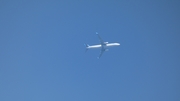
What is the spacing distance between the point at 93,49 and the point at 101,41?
5.87m

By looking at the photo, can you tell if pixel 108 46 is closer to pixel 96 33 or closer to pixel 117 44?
pixel 117 44

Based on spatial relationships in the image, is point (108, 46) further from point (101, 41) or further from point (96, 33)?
point (96, 33)

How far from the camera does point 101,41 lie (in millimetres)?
91625

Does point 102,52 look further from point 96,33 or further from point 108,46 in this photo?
point 96,33

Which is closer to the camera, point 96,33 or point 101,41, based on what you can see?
point 96,33

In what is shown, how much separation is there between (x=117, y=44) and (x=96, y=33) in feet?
34.3

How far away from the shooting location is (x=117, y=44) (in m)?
88.6

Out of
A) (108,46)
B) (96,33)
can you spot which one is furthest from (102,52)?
(96,33)

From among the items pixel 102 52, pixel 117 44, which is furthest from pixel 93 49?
pixel 117 44

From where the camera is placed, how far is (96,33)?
84125mm

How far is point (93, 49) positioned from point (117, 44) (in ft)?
38.5

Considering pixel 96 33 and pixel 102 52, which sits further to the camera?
pixel 102 52

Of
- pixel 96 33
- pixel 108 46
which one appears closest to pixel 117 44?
pixel 108 46

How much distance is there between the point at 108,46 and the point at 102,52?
13.4 feet
